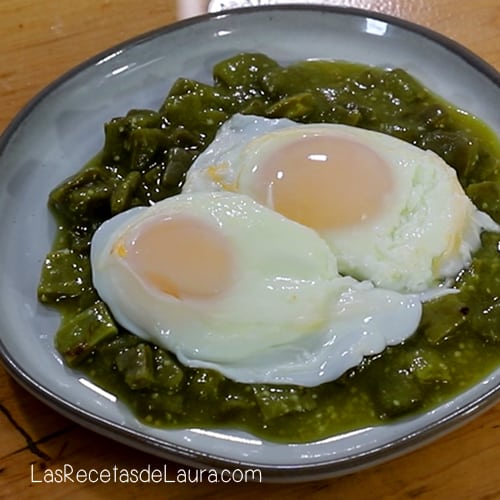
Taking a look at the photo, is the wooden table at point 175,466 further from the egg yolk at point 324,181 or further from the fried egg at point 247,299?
the egg yolk at point 324,181

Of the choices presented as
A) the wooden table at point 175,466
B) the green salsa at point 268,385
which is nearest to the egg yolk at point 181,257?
the green salsa at point 268,385

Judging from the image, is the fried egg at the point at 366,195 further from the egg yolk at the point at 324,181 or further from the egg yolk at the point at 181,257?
the egg yolk at the point at 181,257

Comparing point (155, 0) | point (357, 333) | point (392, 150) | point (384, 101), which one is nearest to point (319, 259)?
point (357, 333)

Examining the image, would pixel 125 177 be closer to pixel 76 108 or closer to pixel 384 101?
pixel 76 108

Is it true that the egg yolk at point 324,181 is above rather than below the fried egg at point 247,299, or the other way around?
above

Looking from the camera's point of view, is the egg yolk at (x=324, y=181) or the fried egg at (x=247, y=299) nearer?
the fried egg at (x=247, y=299)
